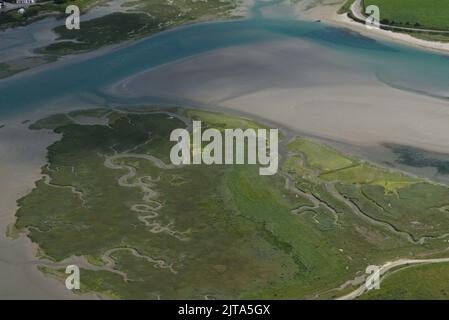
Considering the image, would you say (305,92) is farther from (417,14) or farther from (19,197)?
(19,197)

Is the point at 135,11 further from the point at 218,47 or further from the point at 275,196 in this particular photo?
the point at 275,196

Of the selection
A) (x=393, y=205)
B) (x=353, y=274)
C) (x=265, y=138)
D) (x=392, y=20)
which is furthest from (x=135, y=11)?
(x=353, y=274)

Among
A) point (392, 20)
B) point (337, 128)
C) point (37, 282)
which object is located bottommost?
point (37, 282)

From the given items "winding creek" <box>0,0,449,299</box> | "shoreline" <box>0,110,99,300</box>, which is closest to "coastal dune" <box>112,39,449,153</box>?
"winding creek" <box>0,0,449,299</box>

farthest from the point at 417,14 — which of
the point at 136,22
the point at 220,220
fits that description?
the point at 220,220

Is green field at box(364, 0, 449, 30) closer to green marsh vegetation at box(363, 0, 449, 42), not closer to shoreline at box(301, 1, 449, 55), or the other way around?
green marsh vegetation at box(363, 0, 449, 42)

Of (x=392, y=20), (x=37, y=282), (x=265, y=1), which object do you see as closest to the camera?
(x=37, y=282)
